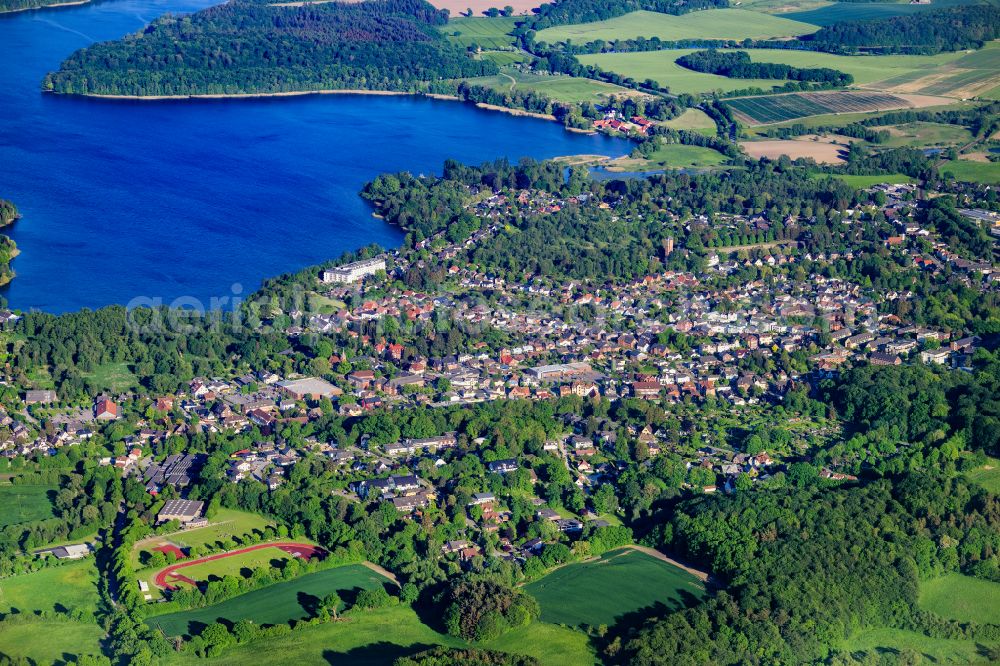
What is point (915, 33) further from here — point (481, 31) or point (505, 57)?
point (481, 31)

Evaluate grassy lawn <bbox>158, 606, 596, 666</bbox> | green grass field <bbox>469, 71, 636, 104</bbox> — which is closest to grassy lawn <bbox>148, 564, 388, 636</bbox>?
grassy lawn <bbox>158, 606, 596, 666</bbox>

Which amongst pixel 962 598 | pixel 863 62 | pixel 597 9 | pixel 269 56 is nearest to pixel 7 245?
pixel 962 598

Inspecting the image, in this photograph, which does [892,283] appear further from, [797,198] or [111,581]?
[111,581]

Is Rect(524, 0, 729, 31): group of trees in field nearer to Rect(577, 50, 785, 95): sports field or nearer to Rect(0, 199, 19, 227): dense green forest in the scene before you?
Rect(577, 50, 785, 95): sports field

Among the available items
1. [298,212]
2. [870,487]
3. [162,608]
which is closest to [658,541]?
[870,487]

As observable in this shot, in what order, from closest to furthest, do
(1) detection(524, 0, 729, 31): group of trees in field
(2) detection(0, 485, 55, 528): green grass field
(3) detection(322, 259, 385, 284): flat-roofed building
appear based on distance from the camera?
(2) detection(0, 485, 55, 528): green grass field, (3) detection(322, 259, 385, 284): flat-roofed building, (1) detection(524, 0, 729, 31): group of trees in field

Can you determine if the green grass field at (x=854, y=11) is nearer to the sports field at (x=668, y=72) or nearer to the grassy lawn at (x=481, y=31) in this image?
the sports field at (x=668, y=72)
